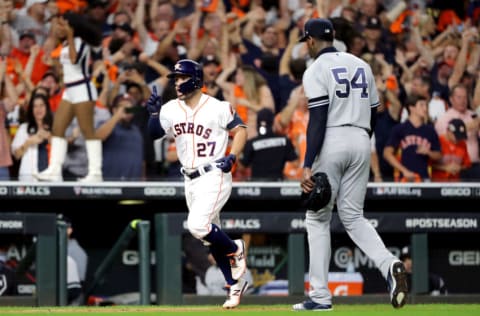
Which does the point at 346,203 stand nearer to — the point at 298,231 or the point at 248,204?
the point at 298,231

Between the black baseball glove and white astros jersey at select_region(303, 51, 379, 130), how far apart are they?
36cm

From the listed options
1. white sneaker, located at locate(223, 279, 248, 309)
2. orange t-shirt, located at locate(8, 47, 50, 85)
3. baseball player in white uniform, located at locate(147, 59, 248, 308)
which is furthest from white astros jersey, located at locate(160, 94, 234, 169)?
orange t-shirt, located at locate(8, 47, 50, 85)

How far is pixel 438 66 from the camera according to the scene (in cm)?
1329

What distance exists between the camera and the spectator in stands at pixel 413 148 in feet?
39.4

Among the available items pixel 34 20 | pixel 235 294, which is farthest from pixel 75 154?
pixel 235 294

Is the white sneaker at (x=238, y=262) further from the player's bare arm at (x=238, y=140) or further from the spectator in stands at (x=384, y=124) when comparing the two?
the spectator in stands at (x=384, y=124)

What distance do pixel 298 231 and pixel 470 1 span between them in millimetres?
4570

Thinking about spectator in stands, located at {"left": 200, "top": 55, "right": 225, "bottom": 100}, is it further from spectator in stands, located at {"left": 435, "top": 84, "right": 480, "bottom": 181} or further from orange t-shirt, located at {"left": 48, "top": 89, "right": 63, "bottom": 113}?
spectator in stands, located at {"left": 435, "top": 84, "right": 480, "bottom": 181}

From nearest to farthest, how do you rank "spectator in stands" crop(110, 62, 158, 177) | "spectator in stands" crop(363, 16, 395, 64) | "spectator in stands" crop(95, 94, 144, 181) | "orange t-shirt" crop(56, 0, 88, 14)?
"spectator in stands" crop(95, 94, 144, 181) < "spectator in stands" crop(110, 62, 158, 177) < "orange t-shirt" crop(56, 0, 88, 14) < "spectator in stands" crop(363, 16, 395, 64)

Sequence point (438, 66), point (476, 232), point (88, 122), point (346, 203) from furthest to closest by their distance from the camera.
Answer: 1. point (438, 66)
2. point (476, 232)
3. point (88, 122)
4. point (346, 203)

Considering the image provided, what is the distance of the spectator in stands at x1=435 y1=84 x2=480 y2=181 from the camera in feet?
40.2

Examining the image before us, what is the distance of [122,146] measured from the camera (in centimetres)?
1162

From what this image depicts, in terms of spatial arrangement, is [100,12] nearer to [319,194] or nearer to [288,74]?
[288,74]


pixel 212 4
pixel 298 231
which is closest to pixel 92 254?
pixel 298 231
